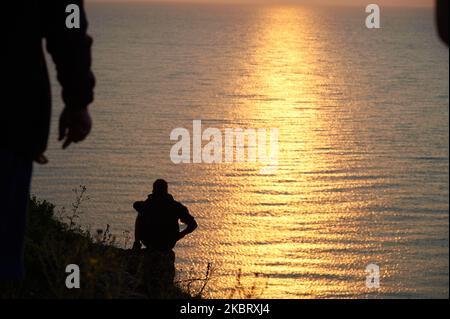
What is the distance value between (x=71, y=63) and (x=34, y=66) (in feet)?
0.41

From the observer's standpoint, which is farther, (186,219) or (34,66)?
(186,219)

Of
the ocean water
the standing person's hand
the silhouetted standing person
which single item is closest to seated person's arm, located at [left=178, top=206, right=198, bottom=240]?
the standing person's hand

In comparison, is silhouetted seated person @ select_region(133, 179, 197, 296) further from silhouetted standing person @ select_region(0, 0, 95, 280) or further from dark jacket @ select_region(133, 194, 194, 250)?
silhouetted standing person @ select_region(0, 0, 95, 280)

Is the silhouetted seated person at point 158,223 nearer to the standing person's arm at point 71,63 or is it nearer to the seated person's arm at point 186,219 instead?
the seated person's arm at point 186,219

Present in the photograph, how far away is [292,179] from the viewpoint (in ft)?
230

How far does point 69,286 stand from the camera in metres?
5.97

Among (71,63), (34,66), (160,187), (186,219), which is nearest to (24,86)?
(34,66)

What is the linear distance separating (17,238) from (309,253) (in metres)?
51.5

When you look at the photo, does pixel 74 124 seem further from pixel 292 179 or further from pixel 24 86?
pixel 292 179

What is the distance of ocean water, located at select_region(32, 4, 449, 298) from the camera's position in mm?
52688

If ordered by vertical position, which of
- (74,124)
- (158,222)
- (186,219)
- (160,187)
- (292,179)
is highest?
(292,179)
